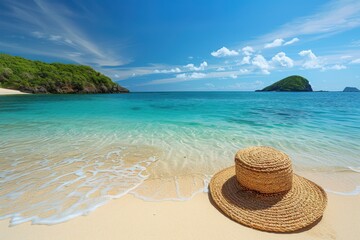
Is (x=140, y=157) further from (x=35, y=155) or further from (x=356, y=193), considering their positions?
(x=356, y=193)

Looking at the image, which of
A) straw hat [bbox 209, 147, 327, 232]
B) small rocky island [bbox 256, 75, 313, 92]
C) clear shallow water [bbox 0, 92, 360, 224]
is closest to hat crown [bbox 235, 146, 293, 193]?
straw hat [bbox 209, 147, 327, 232]

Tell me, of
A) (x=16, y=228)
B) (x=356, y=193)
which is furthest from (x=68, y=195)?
(x=356, y=193)

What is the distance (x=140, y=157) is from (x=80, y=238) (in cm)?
358

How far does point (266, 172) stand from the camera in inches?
123

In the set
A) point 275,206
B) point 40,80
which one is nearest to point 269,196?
point 275,206

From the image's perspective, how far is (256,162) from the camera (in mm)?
3258

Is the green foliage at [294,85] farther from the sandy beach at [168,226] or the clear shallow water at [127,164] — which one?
the sandy beach at [168,226]

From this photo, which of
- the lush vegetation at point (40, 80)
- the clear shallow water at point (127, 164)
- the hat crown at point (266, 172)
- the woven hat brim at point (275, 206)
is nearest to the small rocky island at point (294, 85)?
the lush vegetation at point (40, 80)

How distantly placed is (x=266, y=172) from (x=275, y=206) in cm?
56

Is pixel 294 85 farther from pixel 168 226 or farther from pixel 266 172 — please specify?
pixel 168 226

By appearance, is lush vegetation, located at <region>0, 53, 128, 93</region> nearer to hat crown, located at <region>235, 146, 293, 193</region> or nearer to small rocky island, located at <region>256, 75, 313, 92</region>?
hat crown, located at <region>235, 146, 293, 193</region>

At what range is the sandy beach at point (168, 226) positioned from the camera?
8.91 ft

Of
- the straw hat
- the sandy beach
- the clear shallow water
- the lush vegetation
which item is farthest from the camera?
the lush vegetation

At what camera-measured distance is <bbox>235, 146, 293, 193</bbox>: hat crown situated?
3131 mm
